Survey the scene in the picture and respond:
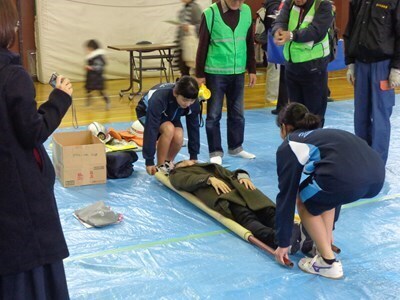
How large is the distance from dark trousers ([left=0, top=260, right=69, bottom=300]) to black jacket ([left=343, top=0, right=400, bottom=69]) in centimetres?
282

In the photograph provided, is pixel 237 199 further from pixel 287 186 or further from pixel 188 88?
pixel 188 88

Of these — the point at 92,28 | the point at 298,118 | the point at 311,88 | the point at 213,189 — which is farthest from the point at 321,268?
the point at 92,28

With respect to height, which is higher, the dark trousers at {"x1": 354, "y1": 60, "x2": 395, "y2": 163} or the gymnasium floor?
the dark trousers at {"x1": 354, "y1": 60, "x2": 395, "y2": 163}

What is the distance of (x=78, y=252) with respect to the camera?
294 cm

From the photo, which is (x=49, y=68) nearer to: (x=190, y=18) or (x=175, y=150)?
(x=190, y=18)

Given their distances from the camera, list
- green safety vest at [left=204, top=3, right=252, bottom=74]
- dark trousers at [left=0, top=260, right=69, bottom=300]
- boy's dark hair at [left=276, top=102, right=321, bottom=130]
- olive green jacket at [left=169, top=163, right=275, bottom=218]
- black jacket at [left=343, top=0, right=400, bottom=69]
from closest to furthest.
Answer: dark trousers at [left=0, top=260, right=69, bottom=300] < boy's dark hair at [left=276, top=102, right=321, bottom=130] < olive green jacket at [left=169, top=163, right=275, bottom=218] < black jacket at [left=343, top=0, right=400, bottom=69] < green safety vest at [left=204, top=3, right=252, bottom=74]

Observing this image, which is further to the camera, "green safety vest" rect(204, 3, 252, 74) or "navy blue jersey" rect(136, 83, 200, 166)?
"green safety vest" rect(204, 3, 252, 74)

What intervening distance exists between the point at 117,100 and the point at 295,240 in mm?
4760

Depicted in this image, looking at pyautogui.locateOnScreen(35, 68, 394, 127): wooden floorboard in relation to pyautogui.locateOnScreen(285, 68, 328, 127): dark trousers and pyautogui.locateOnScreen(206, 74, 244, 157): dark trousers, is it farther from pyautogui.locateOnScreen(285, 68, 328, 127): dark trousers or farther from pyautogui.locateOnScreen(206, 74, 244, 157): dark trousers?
pyautogui.locateOnScreen(285, 68, 328, 127): dark trousers

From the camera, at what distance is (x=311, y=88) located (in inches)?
166

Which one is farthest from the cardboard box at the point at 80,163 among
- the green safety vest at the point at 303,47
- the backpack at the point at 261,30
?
the backpack at the point at 261,30

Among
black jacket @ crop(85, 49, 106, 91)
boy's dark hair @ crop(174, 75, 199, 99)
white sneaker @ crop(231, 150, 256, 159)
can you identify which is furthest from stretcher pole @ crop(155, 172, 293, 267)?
black jacket @ crop(85, 49, 106, 91)

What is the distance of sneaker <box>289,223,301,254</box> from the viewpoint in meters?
2.84

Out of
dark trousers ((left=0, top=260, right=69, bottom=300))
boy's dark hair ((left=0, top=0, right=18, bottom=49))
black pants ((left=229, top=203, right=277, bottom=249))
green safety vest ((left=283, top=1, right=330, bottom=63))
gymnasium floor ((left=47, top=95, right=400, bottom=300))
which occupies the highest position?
boy's dark hair ((left=0, top=0, right=18, bottom=49))
